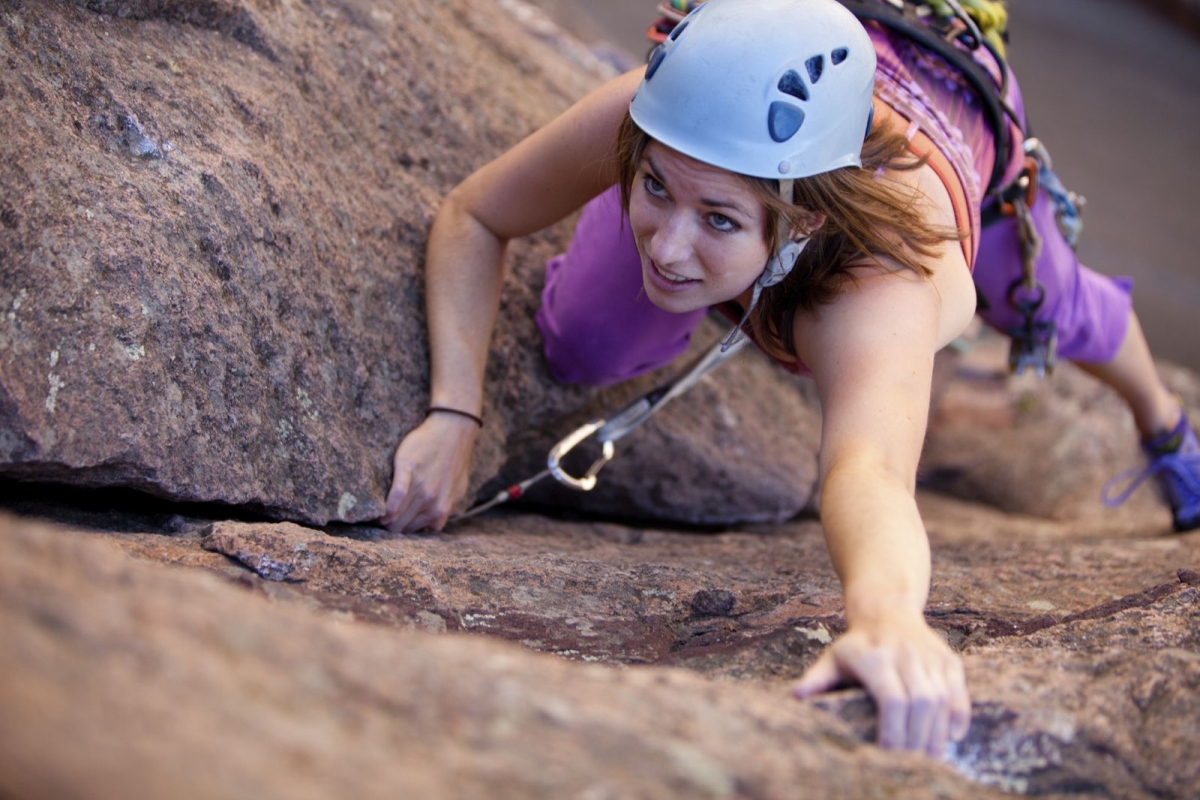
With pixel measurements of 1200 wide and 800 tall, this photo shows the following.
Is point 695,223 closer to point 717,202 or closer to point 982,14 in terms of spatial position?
point 717,202

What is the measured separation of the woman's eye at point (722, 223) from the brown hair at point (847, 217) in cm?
6

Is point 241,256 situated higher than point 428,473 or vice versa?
point 241,256

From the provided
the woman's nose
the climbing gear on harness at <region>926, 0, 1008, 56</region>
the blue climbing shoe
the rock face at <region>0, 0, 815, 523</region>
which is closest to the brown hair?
the woman's nose

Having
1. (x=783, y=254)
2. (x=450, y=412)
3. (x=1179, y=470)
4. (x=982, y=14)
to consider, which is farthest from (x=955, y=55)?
(x=1179, y=470)

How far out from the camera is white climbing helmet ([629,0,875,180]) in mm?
1726

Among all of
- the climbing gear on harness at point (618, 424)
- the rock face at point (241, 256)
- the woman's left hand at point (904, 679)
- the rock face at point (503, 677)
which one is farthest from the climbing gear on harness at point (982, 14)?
the woman's left hand at point (904, 679)

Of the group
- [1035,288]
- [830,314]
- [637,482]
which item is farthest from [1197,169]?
[830,314]

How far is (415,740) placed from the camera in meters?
1.09

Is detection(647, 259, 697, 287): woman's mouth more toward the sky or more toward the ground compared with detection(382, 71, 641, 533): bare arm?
more toward the sky

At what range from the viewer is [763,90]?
68.0 inches

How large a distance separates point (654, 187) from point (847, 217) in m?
0.32

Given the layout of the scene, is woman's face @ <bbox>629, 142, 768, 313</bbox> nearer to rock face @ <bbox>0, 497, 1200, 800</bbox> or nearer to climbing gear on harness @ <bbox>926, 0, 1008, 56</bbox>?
rock face @ <bbox>0, 497, 1200, 800</bbox>

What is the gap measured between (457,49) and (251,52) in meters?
0.78

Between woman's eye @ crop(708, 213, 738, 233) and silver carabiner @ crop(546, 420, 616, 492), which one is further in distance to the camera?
silver carabiner @ crop(546, 420, 616, 492)
